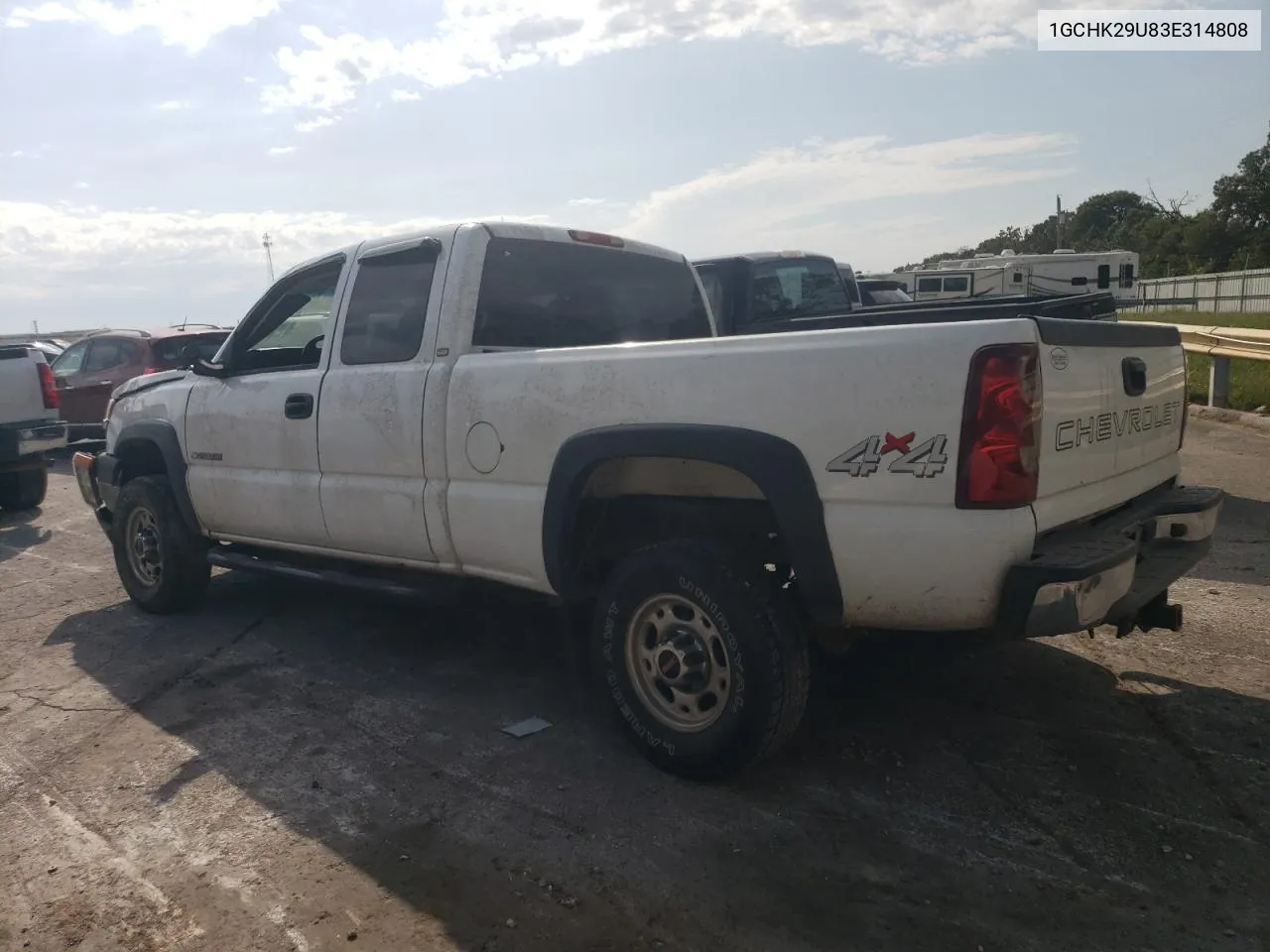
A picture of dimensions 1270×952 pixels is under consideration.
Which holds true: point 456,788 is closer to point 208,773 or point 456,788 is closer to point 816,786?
point 208,773

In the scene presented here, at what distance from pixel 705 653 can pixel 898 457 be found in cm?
103

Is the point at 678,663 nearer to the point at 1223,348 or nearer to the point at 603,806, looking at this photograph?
the point at 603,806

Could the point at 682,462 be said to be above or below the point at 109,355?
below

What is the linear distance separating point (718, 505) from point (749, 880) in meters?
1.32

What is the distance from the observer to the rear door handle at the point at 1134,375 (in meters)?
3.56

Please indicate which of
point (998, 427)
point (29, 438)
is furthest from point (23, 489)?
point (998, 427)

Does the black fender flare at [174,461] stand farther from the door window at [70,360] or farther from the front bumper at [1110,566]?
the door window at [70,360]

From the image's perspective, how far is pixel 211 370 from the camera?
5.56 m

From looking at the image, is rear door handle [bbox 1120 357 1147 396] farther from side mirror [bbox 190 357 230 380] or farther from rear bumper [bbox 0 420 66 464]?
rear bumper [bbox 0 420 66 464]

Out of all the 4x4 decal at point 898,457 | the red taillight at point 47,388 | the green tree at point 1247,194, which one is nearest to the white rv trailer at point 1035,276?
the red taillight at point 47,388

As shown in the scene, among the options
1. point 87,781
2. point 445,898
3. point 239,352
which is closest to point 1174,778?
point 445,898

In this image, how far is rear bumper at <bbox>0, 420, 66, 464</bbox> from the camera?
377 inches

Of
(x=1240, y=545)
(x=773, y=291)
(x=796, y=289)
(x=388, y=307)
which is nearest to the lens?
(x=388, y=307)

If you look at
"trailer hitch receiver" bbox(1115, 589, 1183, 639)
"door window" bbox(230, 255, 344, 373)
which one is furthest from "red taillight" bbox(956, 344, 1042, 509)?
"door window" bbox(230, 255, 344, 373)
